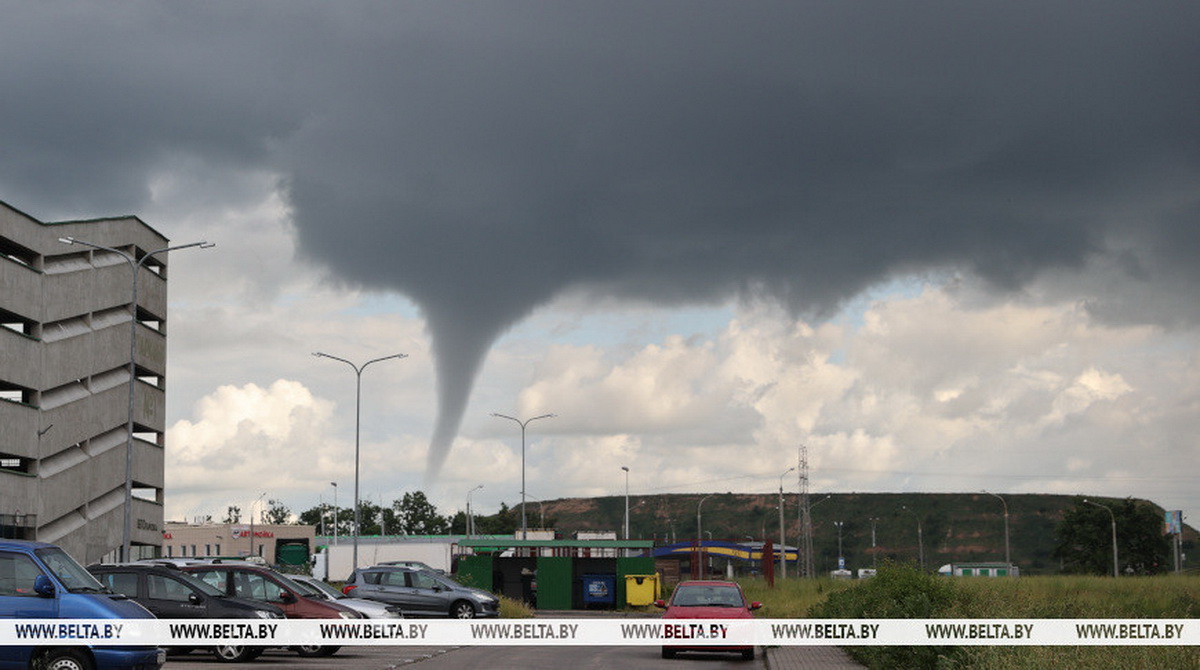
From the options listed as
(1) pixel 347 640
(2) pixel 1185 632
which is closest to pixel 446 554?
(1) pixel 347 640

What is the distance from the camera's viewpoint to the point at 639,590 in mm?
53562

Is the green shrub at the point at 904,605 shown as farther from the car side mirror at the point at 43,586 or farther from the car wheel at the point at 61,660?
the car side mirror at the point at 43,586

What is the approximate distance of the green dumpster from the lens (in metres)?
53.4

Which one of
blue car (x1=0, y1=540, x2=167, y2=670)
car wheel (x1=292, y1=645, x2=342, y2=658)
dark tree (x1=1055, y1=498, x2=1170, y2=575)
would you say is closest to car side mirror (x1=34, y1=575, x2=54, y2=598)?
blue car (x1=0, y1=540, x2=167, y2=670)

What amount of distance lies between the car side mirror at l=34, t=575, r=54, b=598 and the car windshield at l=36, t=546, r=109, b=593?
189 mm

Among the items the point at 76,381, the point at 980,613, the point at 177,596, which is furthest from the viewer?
the point at 76,381

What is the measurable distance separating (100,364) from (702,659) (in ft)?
172

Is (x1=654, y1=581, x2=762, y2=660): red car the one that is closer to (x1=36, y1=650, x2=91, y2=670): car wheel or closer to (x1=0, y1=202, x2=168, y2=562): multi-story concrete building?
(x1=36, y1=650, x2=91, y2=670): car wheel

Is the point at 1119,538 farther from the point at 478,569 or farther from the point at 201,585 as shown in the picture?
the point at 201,585

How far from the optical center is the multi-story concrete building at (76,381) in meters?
60.8

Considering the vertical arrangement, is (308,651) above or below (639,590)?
above

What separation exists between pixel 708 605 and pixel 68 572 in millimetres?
13274

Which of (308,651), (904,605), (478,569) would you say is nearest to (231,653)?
(308,651)

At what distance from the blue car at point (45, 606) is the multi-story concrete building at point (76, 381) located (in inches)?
1564
